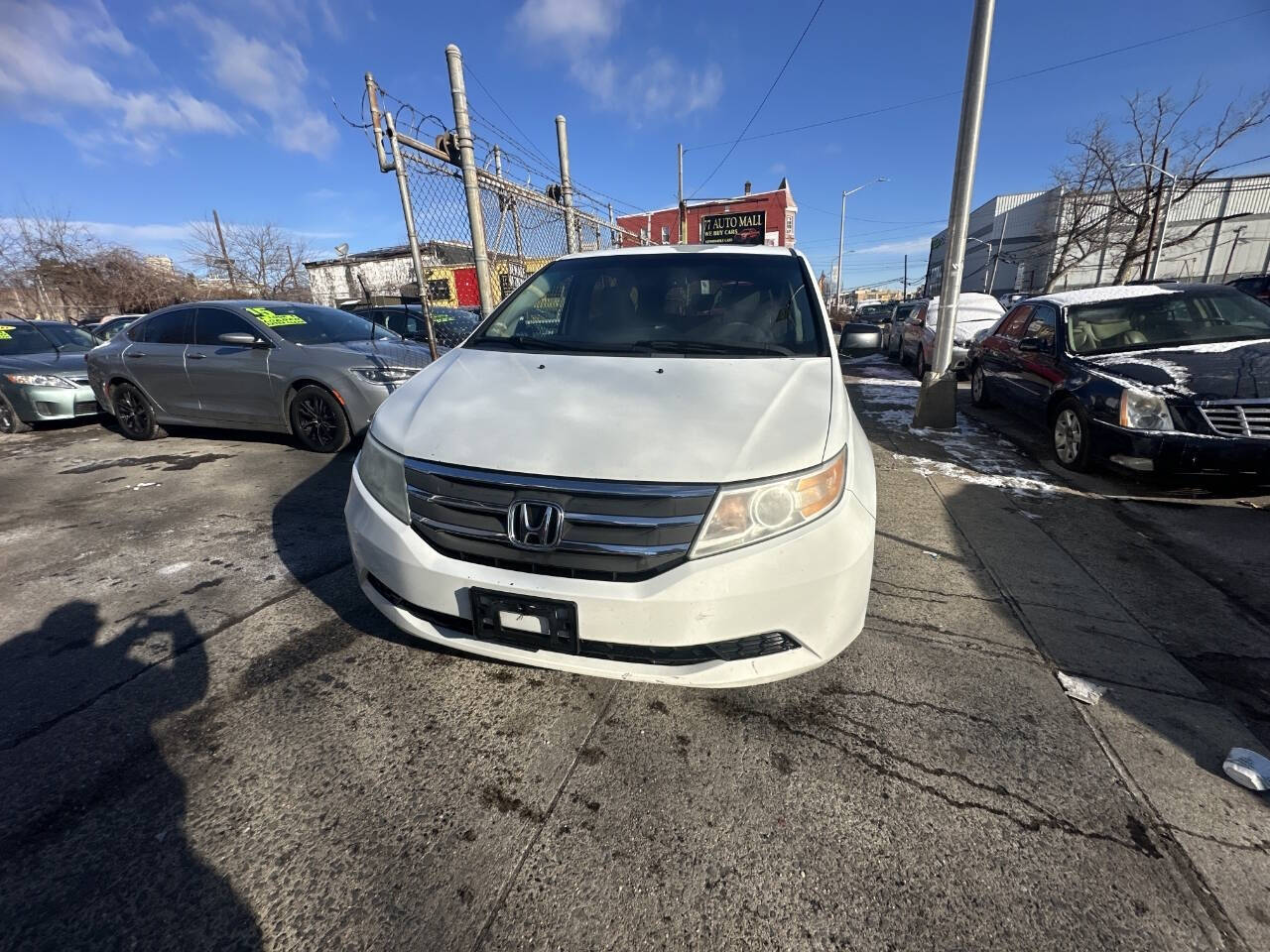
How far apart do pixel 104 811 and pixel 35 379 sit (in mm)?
7937

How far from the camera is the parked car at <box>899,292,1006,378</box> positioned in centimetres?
959

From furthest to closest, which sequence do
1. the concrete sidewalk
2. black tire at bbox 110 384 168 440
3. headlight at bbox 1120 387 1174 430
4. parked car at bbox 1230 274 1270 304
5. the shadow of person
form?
1. parked car at bbox 1230 274 1270 304
2. black tire at bbox 110 384 168 440
3. headlight at bbox 1120 387 1174 430
4. the concrete sidewalk
5. the shadow of person

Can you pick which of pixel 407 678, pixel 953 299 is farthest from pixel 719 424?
pixel 953 299

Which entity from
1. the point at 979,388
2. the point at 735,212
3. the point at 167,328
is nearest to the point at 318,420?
the point at 167,328

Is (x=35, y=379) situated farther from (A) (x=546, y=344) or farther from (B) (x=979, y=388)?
(B) (x=979, y=388)

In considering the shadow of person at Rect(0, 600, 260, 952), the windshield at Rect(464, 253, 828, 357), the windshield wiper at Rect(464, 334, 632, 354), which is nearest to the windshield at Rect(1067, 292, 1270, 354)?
the windshield at Rect(464, 253, 828, 357)

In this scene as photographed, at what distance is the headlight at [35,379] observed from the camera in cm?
655

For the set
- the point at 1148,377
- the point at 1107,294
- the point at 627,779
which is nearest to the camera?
the point at 627,779

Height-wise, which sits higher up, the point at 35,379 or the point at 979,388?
the point at 35,379

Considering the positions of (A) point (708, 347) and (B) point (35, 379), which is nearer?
(A) point (708, 347)

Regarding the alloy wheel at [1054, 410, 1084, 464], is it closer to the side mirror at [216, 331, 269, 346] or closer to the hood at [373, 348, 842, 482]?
the hood at [373, 348, 842, 482]

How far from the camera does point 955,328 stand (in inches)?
372

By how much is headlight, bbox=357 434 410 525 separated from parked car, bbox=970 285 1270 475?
488 centimetres

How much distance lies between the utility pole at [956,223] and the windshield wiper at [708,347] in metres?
4.71
